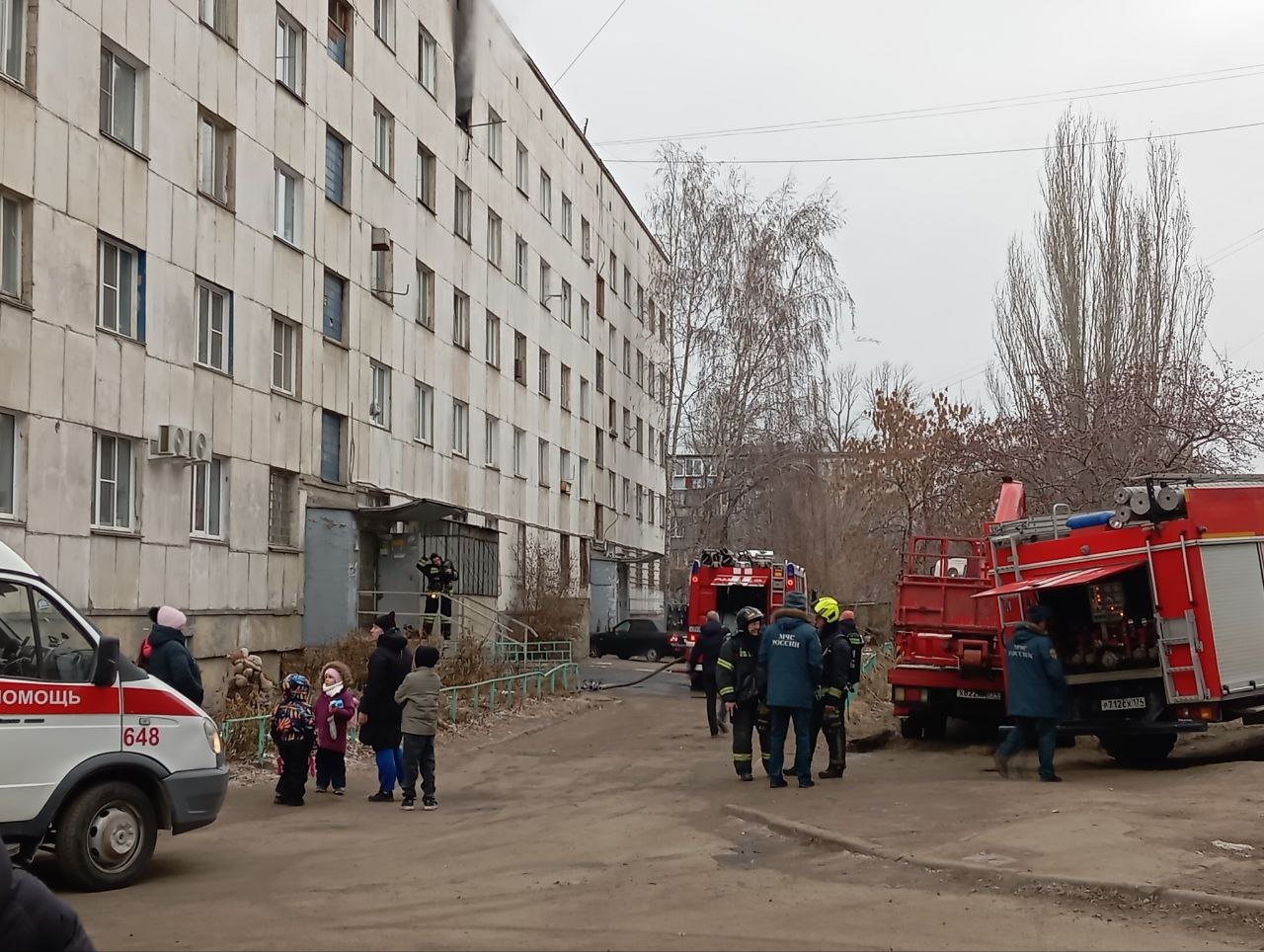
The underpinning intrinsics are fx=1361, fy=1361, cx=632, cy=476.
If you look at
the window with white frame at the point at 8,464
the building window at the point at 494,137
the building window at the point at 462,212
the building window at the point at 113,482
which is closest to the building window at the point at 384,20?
the building window at the point at 462,212

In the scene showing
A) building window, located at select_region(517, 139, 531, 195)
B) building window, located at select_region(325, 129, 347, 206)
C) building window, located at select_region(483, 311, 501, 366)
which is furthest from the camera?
building window, located at select_region(517, 139, 531, 195)

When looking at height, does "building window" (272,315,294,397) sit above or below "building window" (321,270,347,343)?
below

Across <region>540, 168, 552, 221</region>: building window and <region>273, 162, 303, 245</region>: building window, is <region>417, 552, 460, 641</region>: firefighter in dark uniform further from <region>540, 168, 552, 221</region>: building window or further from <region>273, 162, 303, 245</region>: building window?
<region>540, 168, 552, 221</region>: building window

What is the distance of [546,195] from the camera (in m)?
43.6

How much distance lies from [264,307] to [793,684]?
13.7 metres

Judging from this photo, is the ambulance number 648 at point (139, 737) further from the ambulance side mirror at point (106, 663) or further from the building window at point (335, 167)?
the building window at point (335, 167)

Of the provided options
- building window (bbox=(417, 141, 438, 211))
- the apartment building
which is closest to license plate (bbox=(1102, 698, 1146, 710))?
the apartment building

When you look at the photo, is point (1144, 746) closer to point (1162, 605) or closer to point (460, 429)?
point (1162, 605)

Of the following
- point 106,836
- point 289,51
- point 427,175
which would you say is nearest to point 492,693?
point 106,836

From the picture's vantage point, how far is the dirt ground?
24.1ft

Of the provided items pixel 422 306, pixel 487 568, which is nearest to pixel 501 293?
pixel 422 306

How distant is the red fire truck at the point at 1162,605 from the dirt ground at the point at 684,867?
2.32 ft

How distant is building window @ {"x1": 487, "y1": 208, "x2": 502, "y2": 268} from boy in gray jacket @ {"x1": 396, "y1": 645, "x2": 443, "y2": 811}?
2530 centimetres

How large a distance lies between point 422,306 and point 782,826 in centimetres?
2298
